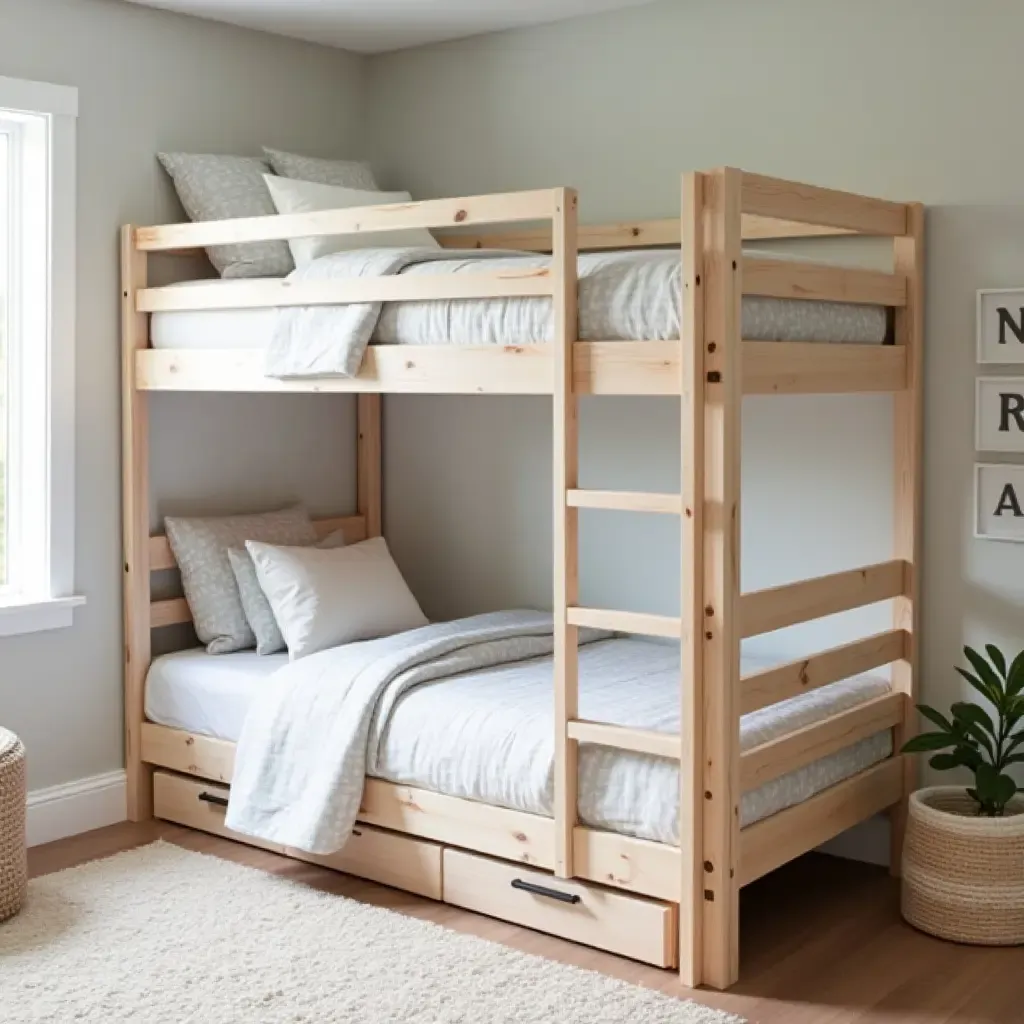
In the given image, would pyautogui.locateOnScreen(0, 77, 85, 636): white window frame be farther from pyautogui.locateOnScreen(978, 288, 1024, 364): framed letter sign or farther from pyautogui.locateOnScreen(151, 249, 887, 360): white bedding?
pyautogui.locateOnScreen(978, 288, 1024, 364): framed letter sign

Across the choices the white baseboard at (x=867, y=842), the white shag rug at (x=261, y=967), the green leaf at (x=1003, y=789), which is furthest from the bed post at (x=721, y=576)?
the white baseboard at (x=867, y=842)

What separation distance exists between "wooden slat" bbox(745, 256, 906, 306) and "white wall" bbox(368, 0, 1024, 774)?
196 mm

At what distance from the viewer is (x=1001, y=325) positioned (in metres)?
3.41

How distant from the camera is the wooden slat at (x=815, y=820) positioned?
302cm

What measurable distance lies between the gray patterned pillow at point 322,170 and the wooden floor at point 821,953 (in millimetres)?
1906

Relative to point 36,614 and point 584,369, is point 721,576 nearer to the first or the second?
point 584,369

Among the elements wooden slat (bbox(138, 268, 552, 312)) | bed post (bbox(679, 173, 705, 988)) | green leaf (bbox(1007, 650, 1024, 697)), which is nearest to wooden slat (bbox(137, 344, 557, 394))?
wooden slat (bbox(138, 268, 552, 312))

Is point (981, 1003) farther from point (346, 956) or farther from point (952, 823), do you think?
point (346, 956)

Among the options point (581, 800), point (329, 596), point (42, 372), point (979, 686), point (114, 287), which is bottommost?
point (581, 800)

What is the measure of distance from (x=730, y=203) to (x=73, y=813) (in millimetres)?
2421

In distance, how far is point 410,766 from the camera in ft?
11.0

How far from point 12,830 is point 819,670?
1.83 metres

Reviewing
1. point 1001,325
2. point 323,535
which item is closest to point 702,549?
point 1001,325

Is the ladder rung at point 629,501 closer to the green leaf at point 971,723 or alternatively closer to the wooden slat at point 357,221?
the wooden slat at point 357,221
